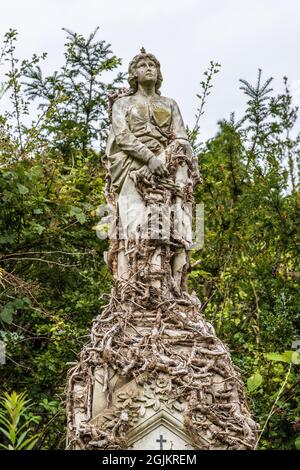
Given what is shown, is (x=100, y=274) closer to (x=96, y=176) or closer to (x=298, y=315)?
(x=96, y=176)

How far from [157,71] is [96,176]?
471 cm

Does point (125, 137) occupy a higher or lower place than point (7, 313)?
higher

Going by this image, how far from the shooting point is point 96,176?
13.9 meters

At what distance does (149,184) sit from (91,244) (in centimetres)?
491

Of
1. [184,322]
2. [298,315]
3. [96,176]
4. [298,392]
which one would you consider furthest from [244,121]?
[184,322]

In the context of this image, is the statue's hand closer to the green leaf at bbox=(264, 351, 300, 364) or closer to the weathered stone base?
the weathered stone base

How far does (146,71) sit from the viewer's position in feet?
30.1

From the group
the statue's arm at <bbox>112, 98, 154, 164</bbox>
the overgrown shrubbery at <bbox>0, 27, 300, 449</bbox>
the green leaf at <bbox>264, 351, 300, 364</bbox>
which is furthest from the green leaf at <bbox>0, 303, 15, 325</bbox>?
the green leaf at <bbox>264, 351, 300, 364</bbox>

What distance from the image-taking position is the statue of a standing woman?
8.41m

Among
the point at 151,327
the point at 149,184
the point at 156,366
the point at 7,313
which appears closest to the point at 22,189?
the point at 7,313

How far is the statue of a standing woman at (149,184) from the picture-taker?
8.41m

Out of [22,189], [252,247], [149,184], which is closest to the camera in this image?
[149,184]

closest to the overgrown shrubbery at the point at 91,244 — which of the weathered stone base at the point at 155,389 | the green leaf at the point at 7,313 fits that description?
the green leaf at the point at 7,313

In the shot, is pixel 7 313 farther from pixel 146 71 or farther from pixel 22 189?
pixel 146 71
